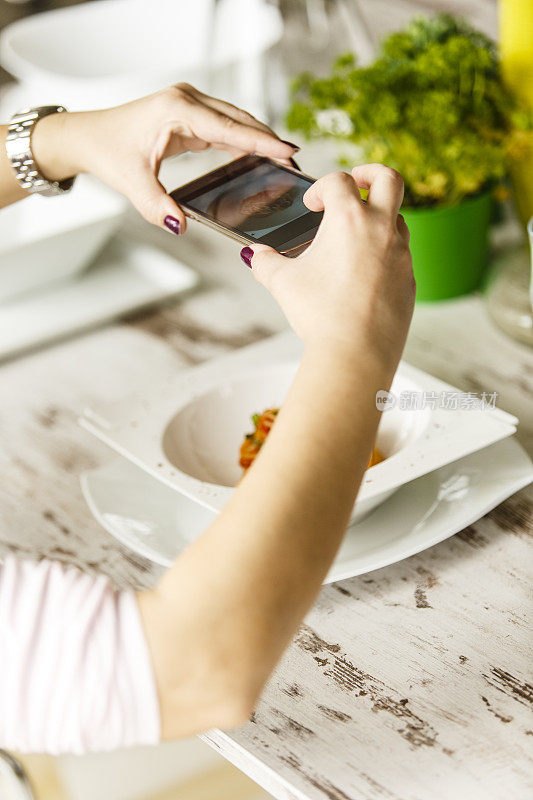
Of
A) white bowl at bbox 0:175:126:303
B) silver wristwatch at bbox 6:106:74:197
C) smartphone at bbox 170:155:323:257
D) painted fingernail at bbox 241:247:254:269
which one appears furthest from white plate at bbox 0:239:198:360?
painted fingernail at bbox 241:247:254:269

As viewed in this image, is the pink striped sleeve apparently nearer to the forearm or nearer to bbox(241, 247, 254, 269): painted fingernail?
the forearm

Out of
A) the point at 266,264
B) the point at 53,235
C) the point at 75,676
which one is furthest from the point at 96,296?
the point at 75,676

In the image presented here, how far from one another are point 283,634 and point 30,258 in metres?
0.84

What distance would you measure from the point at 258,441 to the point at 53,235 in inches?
19.0

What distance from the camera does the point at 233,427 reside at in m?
0.98

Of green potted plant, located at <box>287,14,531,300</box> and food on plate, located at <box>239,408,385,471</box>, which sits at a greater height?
green potted plant, located at <box>287,14,531,300</box>

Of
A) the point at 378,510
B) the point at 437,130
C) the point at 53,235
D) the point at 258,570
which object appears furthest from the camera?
the point at 53,235

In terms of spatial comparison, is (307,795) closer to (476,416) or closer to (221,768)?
(476,416)

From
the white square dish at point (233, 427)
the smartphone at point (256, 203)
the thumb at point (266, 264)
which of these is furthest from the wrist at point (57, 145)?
the thumb at point (266, 264)

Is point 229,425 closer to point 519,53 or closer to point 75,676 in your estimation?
point 75,676

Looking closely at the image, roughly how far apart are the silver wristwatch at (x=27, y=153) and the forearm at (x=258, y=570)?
562 mm

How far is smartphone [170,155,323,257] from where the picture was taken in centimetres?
80

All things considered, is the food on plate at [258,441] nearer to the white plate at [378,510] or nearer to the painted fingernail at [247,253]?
the white plate at [378,510]

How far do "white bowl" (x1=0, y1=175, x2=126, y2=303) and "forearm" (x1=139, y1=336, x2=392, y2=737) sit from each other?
76 centimetres
